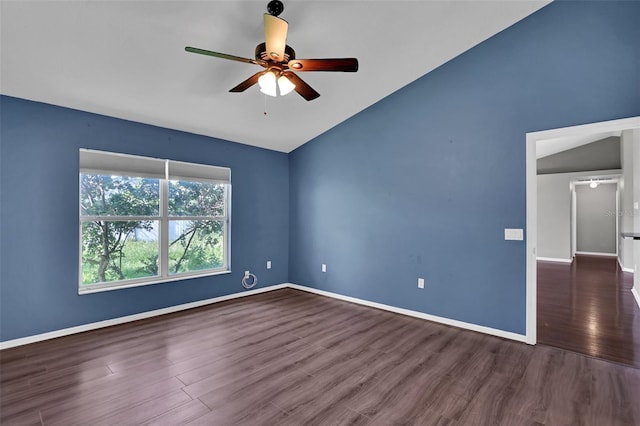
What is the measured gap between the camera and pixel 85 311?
3521 millimetres

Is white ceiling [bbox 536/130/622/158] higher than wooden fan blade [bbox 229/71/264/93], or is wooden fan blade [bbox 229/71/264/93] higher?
white ceiling [bbox 536/130/622/158]

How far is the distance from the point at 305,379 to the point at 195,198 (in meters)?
3.20

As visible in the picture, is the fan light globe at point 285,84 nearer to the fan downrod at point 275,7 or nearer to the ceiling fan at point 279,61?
the ceiling fan at point 279,61

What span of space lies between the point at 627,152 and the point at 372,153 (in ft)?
17.5

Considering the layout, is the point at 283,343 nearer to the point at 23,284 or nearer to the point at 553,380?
the point at 553,380

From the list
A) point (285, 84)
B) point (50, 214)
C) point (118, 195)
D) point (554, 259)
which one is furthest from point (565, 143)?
point (50, 214)

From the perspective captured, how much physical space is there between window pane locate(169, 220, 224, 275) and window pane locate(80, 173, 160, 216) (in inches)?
17.3

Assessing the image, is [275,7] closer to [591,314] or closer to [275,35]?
[275,35]

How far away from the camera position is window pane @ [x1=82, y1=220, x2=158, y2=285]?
3.65 metres

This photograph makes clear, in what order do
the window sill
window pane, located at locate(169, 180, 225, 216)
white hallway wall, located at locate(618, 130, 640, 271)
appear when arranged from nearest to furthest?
the window sill, window pane, located at locate(169, 180, 225, 216), white hallway wall, located at locate(618, 130, 640, 271)

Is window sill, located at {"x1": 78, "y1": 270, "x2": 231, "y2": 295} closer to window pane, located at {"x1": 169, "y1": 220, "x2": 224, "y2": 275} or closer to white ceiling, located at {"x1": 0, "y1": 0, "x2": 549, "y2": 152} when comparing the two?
window pane, located at {"x1": 169, "y1": 220, "x2": 224, "y2": 275}

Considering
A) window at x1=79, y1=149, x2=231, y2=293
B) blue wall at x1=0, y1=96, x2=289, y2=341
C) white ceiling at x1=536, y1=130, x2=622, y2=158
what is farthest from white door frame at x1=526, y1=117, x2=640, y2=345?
white ceiling at x1=536, y1=130, x2=622, y2=158

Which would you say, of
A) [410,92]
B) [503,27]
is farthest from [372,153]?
→ [503,27]

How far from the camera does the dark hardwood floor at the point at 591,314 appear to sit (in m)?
3.04
